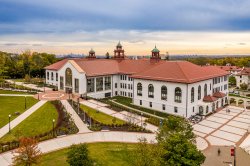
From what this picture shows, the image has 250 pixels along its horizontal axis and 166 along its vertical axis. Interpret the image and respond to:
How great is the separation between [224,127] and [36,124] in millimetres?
30469

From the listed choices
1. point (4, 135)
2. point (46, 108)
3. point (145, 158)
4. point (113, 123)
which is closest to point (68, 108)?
point (46, 108)

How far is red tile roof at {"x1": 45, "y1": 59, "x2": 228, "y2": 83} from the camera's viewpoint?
168 ft

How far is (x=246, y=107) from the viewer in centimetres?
5784

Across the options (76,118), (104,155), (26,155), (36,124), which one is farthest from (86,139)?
(26,155)

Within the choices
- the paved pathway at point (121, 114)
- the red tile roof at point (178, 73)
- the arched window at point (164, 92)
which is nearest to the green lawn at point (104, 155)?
the paved pathway at point (121, 114)

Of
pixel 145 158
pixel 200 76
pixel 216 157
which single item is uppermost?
pixel 200 76

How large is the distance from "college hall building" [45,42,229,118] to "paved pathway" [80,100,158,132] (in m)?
7.22

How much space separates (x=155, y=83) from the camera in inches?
2094

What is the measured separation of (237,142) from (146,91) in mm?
22939

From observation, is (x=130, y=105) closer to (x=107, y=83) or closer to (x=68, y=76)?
(x=107, y=83)

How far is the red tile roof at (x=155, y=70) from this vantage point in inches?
2010

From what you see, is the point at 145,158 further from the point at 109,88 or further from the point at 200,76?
the point at 109,88

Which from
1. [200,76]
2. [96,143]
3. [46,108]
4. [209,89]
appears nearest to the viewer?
[96,143]

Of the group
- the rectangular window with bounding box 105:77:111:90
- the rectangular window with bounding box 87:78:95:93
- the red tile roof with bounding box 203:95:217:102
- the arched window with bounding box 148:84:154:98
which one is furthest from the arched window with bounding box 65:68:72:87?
the red tile roof with bounding box 203:95:217:102
